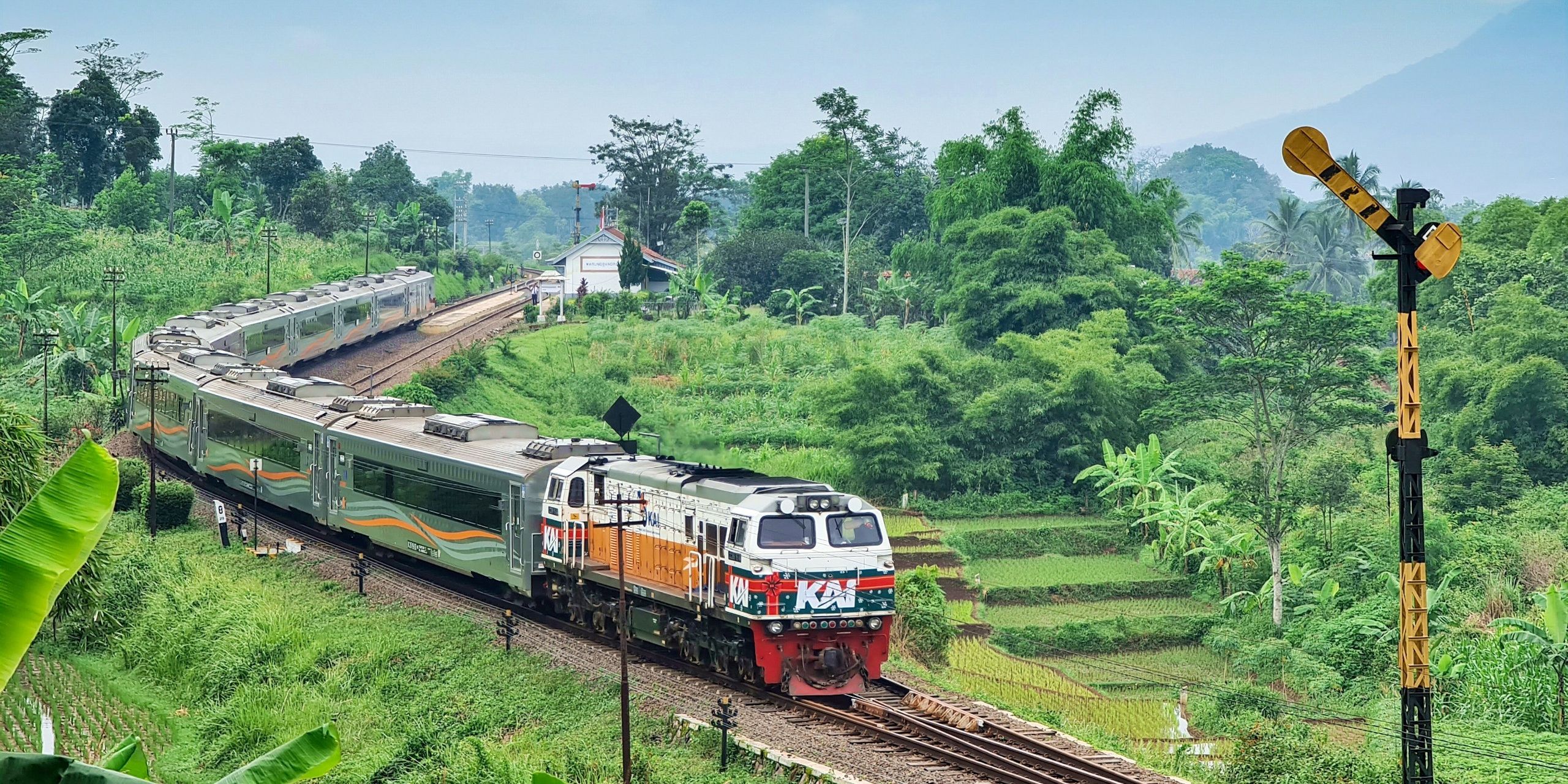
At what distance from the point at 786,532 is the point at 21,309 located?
4250cm

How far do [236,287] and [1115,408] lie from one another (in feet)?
128

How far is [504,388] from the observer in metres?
50.1

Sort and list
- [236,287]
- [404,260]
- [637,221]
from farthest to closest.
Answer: [637,221], [404,260], [236,287]

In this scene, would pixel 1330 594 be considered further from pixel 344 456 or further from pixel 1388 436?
pixel 344 456

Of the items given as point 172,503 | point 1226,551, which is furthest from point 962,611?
point 172,503

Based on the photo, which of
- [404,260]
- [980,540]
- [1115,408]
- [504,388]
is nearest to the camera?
[980,540]

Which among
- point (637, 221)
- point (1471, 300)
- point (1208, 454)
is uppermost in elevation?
point (637, 221)

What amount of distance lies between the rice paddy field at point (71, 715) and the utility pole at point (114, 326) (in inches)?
639

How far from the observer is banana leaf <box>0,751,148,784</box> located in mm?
8125

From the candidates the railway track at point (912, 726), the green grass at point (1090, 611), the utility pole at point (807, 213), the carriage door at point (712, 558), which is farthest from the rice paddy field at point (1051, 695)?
the utility pole at point (807, 213)

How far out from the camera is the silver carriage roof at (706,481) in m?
20.3

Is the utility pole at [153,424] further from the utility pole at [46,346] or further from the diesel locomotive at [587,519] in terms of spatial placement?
the utility pole at [46,346]

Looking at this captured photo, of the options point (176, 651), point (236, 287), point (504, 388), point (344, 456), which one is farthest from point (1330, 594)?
point (236, 287)

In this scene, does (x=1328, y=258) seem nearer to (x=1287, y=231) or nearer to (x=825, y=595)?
(x=1287, y=231)
